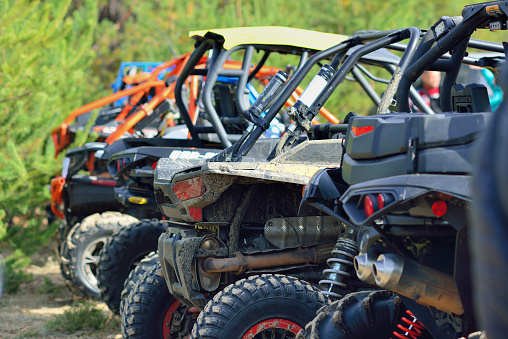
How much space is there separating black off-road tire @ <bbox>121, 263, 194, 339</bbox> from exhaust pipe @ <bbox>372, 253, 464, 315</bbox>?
231cm

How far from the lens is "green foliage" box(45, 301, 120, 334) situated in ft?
19.8

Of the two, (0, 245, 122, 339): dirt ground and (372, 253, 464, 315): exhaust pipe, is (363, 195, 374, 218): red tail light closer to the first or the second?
(372, 253, 464, 315): exhaust pipe

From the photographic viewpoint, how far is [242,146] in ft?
14.5

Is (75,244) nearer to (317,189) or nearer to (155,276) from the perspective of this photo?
(155,276)

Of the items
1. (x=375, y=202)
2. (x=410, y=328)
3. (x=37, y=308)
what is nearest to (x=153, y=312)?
(x=410, y=328)

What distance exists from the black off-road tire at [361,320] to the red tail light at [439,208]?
76cm

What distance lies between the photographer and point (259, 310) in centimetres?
364

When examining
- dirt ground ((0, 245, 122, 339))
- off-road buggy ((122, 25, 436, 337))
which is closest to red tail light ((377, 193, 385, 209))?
off-road buggy ((122, 25, 436, 337))

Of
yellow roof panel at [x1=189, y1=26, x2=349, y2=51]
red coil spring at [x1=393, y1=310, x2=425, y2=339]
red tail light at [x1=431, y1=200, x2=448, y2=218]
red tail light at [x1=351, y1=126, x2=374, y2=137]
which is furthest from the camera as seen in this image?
yellow roof panel at [x1=189, y1=26, x2=349, y2=51]

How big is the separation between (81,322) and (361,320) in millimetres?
3825

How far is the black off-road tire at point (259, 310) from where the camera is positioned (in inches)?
141

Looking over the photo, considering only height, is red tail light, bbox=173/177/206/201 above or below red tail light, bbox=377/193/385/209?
below

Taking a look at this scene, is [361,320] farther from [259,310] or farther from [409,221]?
[259,310]

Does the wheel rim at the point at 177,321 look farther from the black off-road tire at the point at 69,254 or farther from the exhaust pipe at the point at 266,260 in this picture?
the black off-road tire at the point at 69,254
